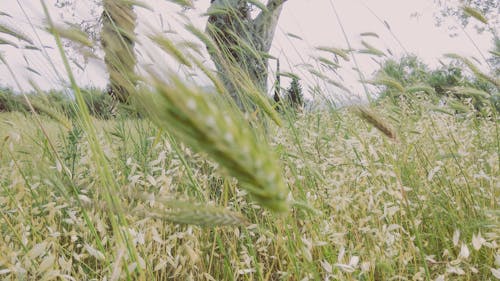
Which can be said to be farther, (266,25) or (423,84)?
(266,25)

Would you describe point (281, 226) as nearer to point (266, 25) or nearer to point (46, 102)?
point (46, 102)

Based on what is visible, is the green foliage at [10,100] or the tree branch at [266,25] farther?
the tree branch at [266,25]

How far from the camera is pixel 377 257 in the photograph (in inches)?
54.3

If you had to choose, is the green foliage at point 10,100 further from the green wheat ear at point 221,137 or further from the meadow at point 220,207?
the green wheat ear at point 221,137

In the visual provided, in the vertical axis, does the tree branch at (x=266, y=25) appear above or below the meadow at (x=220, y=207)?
above

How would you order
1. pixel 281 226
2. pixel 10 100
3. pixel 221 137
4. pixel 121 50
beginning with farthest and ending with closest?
1. pixel 10 100
2. pixel 281 226
3. pixel 121 50
4. pixel 221 137

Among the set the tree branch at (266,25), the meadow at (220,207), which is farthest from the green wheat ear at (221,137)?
the tree branch at (266,25)

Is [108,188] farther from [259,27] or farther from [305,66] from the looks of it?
[259,27]

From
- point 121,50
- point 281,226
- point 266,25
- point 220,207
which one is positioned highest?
point 266,25

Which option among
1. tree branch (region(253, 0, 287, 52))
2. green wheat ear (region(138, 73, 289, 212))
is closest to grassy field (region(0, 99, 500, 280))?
green wheat ear (region(138, 73, 289, 212))

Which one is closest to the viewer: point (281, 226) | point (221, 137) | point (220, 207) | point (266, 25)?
point (221, 137)

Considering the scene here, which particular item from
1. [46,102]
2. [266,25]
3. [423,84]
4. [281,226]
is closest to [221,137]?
[46,102]

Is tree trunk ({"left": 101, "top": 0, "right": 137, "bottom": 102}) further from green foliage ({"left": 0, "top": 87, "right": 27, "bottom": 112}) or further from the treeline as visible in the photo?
green foliage ({"left": 0, "top": 87, "right": 27, "bottom": 112})

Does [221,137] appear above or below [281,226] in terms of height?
above
